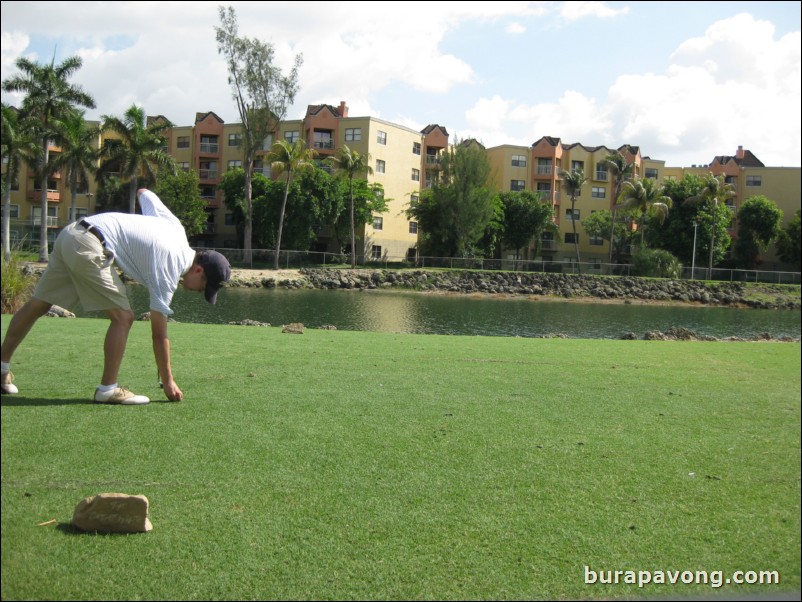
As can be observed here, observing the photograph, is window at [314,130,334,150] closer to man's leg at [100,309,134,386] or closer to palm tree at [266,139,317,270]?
palm tree at [266,139,317,270]

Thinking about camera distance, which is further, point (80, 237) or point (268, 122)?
point (268, 122)

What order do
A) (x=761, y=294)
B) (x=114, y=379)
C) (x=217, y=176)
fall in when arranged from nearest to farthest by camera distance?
1. (x=114, y=379)
2. (x=761, y=294)
3. (x=217, y=176)

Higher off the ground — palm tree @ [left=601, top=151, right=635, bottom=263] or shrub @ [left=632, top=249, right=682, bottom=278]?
palm tree @ [left=601, top=151, right=635, bottom=263]

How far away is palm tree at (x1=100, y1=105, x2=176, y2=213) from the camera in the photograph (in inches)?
2058

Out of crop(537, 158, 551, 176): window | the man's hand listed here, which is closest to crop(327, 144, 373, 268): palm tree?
crop(537, 158, 551, 176): window

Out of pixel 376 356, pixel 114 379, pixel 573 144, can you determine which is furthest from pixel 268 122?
pixel 114 379

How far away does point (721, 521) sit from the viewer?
3482 mm

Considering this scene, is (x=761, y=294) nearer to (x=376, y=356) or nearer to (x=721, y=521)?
(x=376, y=356)

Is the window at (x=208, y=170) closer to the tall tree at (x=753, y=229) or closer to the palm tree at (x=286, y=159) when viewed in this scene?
the palm tree at (x=286, y=159)

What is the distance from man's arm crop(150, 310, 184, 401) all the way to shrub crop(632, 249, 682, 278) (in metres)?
63.7

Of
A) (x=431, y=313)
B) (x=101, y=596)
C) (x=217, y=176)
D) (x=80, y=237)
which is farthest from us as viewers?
(x=217, y=176)

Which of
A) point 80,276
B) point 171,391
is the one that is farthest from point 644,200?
point 80,276

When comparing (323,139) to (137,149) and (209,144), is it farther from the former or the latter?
(137,149)

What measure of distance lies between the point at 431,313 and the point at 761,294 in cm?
2830
